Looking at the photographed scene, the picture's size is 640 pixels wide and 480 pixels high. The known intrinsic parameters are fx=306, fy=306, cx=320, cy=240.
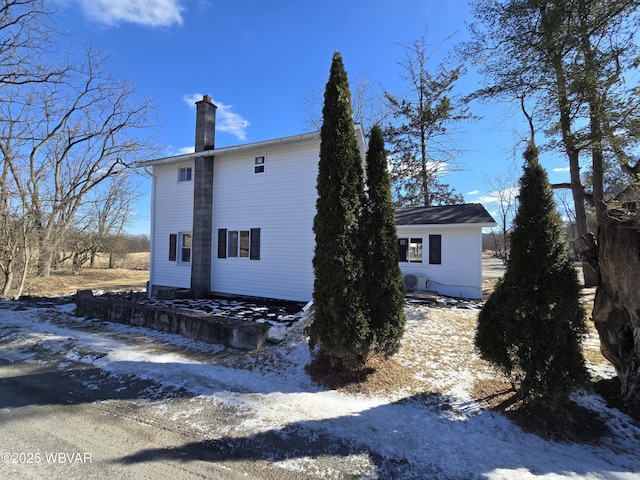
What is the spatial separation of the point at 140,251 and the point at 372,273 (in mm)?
49307

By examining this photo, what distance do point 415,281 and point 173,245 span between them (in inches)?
382

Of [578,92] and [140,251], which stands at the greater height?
[578,92]

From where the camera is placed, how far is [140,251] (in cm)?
4547

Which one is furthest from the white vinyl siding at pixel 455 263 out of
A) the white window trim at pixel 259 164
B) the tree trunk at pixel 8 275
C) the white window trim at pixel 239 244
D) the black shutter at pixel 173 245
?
the tree trunk at pixel 8 275

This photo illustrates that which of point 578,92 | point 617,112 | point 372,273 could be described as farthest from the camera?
point 578,92

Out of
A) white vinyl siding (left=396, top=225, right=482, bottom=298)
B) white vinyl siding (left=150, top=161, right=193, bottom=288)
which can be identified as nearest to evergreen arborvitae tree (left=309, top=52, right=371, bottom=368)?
white vinyl siding (left=150, top=161, right=193, bottom=288)

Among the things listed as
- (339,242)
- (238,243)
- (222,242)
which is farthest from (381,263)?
(222,242)

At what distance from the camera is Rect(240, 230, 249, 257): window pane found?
34.2 feet

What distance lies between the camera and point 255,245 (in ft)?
33.5

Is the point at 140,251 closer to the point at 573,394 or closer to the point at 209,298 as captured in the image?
the point at 209,298

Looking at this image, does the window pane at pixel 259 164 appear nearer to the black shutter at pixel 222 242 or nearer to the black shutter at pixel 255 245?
the black shutter at pixel 255 245

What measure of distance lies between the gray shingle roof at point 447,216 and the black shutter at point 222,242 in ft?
22.9

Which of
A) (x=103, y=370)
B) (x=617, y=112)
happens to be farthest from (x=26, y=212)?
(x=617, y=112)

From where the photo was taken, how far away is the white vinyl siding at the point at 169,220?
11383mm
